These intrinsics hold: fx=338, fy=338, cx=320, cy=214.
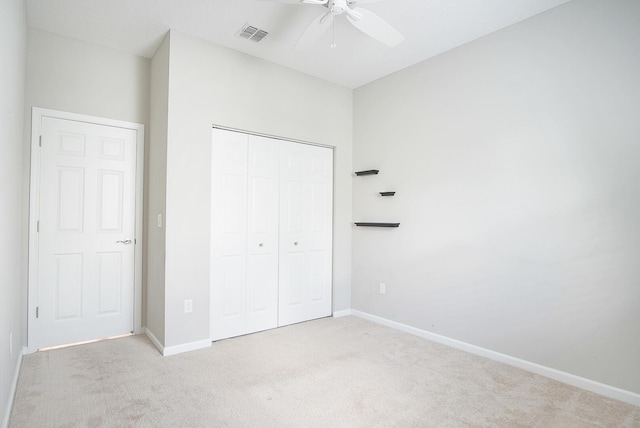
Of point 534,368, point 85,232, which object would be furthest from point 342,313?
point 85,232

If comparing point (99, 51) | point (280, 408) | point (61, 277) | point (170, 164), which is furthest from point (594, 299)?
point (99, 51)

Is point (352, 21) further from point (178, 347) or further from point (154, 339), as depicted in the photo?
point (154, 339)

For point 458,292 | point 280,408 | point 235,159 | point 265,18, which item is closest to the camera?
point 280,408

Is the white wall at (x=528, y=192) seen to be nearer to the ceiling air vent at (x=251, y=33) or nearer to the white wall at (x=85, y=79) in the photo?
the ceiling air vent at (x=251, y=33)

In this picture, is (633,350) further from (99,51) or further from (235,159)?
(99,51)

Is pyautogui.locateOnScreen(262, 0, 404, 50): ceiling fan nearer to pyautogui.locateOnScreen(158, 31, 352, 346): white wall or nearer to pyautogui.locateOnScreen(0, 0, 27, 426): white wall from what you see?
pyautogui.locateOnScreen(158, 31, 352, 346): white wall

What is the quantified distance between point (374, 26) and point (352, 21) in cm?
16

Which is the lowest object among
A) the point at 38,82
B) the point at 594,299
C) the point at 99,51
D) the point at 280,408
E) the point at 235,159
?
the point at 280,408

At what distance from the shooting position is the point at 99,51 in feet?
10.5

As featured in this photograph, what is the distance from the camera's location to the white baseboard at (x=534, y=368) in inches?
87.7

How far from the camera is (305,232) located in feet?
12.8

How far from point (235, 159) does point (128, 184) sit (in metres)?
1.09

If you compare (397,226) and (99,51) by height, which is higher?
(99,51)

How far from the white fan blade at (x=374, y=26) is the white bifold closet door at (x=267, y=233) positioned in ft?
5.15
